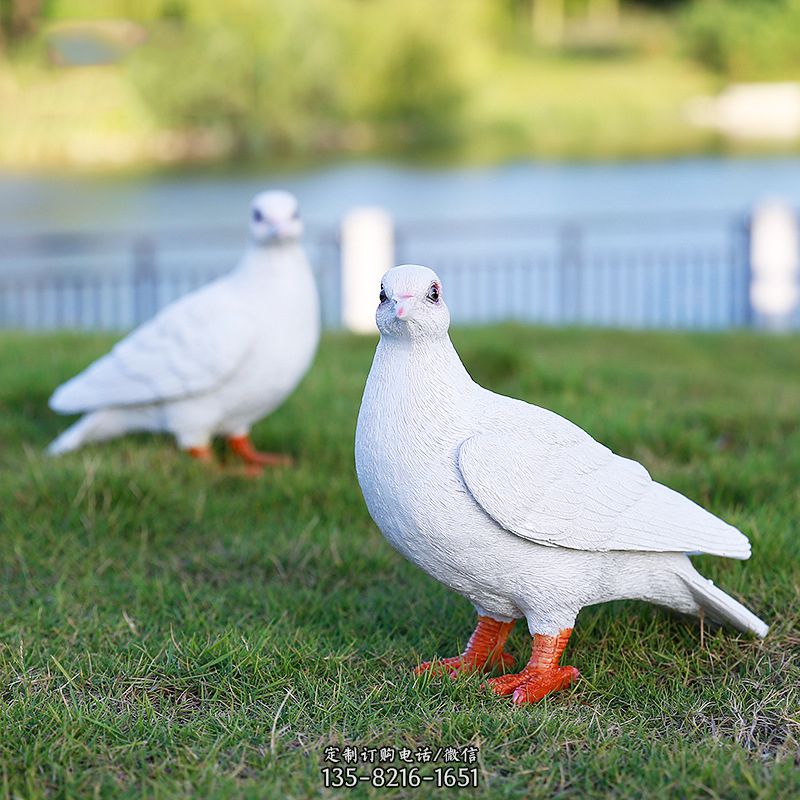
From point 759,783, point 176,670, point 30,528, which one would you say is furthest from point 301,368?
point 759,783

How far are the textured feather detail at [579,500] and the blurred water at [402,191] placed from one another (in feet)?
44.0

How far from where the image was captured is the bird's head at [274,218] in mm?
4172

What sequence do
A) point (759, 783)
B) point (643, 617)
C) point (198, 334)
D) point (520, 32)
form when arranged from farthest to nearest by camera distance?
point (520, 32)
point (198, 334)
point (643, 617)
point (759, 783)

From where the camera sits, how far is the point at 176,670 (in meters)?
2.68

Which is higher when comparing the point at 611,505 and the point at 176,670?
the point at 611,505

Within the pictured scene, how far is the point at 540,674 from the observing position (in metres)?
2.59

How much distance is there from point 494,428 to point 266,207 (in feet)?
6.66

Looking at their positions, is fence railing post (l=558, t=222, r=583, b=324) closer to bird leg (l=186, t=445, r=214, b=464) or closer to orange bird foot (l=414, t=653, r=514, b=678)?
bird leg (l=186, t=445, r=214, b=464)

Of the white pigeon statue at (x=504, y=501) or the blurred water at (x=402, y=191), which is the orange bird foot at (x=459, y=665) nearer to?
the white pigeon statue at (x=504, y=501)

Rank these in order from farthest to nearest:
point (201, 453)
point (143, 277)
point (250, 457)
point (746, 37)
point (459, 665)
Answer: point (746, 37)
point (143, 277)
point (250, 457)
point (201, 453)
point (459, 665)

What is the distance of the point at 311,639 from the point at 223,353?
1514 millimetres

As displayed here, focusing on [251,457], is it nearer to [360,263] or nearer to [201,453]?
[201,453]

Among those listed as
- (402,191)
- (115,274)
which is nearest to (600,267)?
(115,274)

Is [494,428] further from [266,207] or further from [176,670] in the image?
[266,207]
